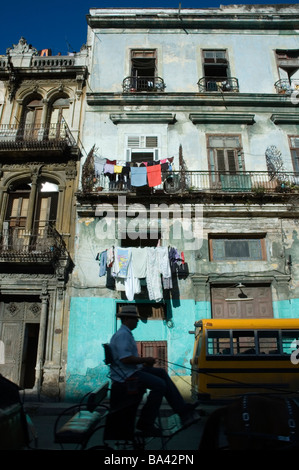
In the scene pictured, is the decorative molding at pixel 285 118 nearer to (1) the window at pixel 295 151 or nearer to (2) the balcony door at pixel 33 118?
(1) the window at pixel 295 151

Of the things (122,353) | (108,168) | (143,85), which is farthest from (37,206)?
(122,353)

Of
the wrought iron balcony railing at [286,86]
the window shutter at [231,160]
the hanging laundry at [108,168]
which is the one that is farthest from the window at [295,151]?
the hanging laundry at [108,168]

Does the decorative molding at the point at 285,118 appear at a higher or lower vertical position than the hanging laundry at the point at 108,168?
higher

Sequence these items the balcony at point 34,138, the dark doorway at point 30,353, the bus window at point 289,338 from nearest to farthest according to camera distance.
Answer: the bus window at point 289,338 → the dark doorway at point 30,353 → the balcony at point 34,138

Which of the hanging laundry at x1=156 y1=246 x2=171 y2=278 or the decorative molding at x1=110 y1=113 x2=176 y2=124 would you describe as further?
the decorative molding at x1=110 y1=113 x2=176 y2=124

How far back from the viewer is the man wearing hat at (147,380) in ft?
13.2

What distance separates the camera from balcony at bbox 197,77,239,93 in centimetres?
1669

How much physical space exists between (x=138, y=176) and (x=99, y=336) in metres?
6.39

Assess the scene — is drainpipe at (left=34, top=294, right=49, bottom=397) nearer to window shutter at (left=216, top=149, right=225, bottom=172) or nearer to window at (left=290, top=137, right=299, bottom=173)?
window shutter at (left=216, top=149, right=225, bottom=172)

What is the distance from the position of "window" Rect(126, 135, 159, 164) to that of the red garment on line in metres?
1.60

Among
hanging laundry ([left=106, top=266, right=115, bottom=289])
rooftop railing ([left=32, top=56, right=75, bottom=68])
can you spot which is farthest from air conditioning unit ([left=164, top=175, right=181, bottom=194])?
rooftop railing ([left=32, top=56, right=75, bottom=68])

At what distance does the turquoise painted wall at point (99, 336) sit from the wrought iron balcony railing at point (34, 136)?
22.7 ft
